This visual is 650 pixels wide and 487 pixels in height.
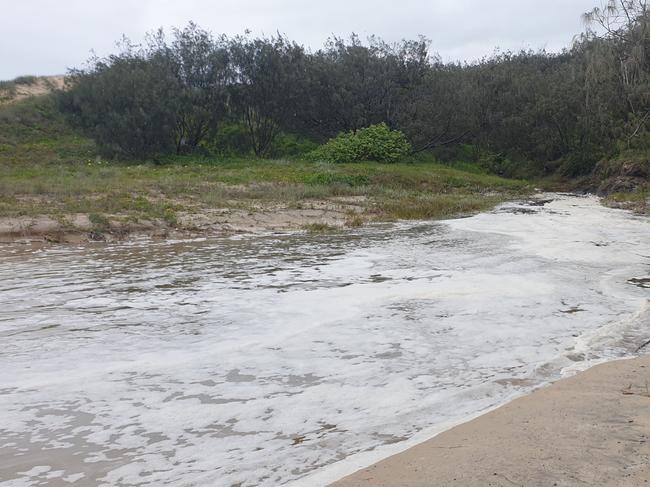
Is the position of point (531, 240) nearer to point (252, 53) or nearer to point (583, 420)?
point (583, 420)

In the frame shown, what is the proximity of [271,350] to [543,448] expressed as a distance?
302cm

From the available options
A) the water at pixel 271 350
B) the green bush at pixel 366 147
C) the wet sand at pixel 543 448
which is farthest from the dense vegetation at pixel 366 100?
the wet sand at pixel 543 448

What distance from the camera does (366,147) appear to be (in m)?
31.4

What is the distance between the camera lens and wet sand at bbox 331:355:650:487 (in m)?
2.88

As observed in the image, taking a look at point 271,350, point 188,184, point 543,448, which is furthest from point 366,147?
point 543,448

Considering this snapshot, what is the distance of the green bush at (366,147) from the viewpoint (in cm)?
3095

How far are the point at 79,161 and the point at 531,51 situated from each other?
42894 millimetres

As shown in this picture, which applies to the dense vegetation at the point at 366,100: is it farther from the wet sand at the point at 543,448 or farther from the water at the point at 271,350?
the wet sand at the point at 543,448

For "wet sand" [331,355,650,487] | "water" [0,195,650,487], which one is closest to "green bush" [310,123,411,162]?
"water" [0,195,650,487]

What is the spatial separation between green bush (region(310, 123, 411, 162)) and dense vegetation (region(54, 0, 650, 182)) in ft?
1.09

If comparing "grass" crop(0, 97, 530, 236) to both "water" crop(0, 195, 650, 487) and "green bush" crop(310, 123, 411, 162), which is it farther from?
"water" crop(0, 195, 650, 487)

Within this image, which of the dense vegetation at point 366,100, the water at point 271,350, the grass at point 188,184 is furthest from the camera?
the dense vegetation at point 366,100

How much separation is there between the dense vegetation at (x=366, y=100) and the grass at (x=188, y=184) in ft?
7.82

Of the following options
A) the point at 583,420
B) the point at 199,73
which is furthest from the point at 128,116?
the point at 583,420
